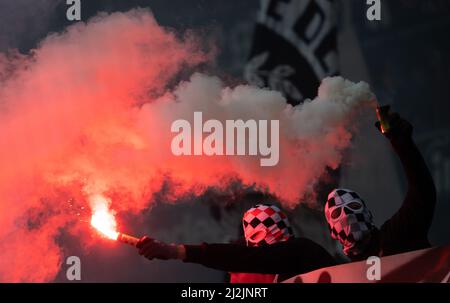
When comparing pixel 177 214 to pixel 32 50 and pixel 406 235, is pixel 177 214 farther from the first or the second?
pixel 406 235

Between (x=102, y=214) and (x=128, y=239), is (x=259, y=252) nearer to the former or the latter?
(x=128, y=239)

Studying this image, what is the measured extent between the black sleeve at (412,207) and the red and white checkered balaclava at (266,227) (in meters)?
0.66

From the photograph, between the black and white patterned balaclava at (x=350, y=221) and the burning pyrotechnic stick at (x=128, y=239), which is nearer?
the burning pyrotechnic stick at (x=128, y=239)

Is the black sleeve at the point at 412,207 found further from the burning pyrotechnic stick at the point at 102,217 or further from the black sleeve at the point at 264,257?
the burning pyrotechnic stick at the point at 102,217

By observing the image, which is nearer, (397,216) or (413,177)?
(413,177)

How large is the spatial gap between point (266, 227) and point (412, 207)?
1.00m

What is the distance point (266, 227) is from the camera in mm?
5395

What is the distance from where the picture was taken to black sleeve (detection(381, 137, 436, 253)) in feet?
15.8

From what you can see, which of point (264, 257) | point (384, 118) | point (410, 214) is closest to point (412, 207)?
point (410, 214)

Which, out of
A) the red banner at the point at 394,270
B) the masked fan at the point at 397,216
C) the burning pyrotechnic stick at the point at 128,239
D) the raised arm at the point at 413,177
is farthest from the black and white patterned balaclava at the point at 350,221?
the burning pyrotechnic stick at the point at 128,239

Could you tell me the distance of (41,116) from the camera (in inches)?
254

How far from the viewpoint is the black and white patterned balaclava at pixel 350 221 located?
5215 mm
